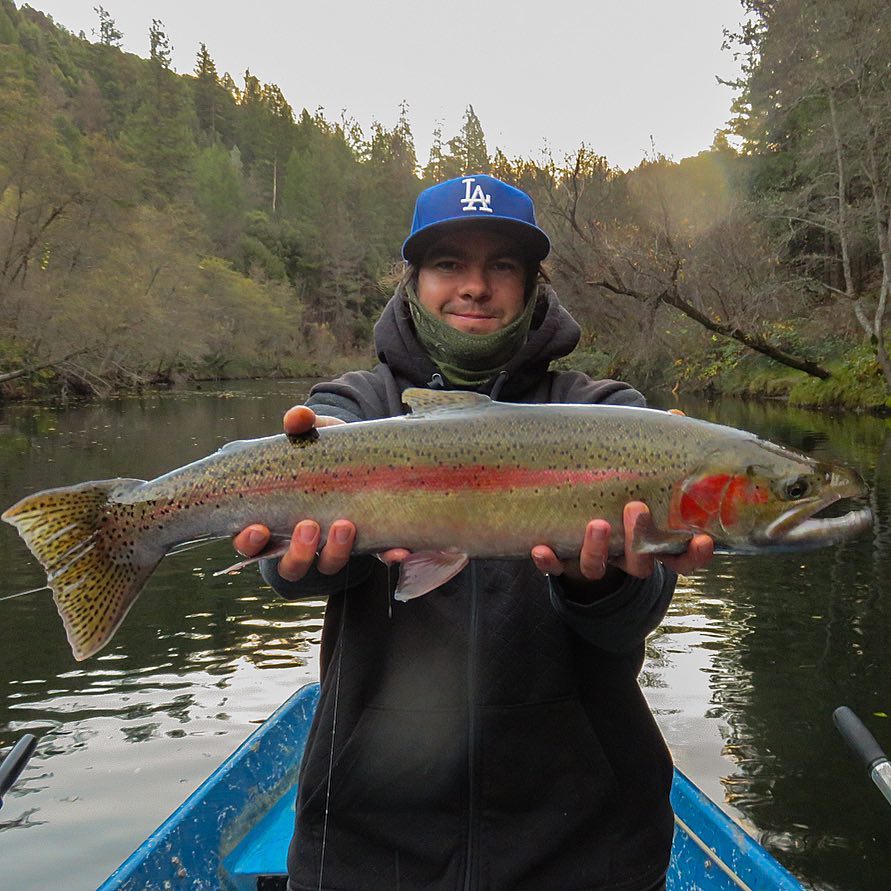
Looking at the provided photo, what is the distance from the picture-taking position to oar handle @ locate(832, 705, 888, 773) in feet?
10.4

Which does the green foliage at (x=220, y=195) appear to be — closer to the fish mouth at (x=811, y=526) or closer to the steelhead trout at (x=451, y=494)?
the steelhead trout at (x=451, y=494)

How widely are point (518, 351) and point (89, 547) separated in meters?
1.55

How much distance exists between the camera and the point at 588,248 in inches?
1071

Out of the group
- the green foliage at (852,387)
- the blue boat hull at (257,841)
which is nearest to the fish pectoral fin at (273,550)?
the blue boat hull at (257,841)

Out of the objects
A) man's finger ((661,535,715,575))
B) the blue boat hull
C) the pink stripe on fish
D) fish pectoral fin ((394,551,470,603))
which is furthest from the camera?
the blue boat hull

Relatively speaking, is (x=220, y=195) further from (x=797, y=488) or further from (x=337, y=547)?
(x=797, y=488)

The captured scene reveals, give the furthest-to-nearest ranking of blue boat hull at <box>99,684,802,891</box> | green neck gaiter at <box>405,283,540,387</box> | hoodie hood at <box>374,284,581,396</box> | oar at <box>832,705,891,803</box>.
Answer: blue boat hull at <box>99,684,802,891</box>
oar at <box>832,705,891,803</box>
hoodie hood at <box>374,284,581,396</box>
green neck gaiter at <box>405,283,540,387</box>

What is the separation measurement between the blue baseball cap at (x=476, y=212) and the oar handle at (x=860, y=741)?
2241mm

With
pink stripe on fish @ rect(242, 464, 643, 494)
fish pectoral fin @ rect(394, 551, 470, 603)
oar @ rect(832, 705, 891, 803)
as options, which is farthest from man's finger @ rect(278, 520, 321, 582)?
oar @ rect(832, 705, 891, 803)

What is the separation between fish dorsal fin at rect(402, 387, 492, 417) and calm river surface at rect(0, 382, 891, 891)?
3907 mm

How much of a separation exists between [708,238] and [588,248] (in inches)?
215

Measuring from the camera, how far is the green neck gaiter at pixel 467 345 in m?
2.75

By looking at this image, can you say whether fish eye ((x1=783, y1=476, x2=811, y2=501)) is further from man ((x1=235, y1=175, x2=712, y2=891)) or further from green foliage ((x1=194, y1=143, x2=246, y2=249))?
green foliage ((x1=194, y1=143, x2=246, y2=249))

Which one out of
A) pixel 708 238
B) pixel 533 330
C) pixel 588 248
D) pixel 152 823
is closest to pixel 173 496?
pixel 533 330
